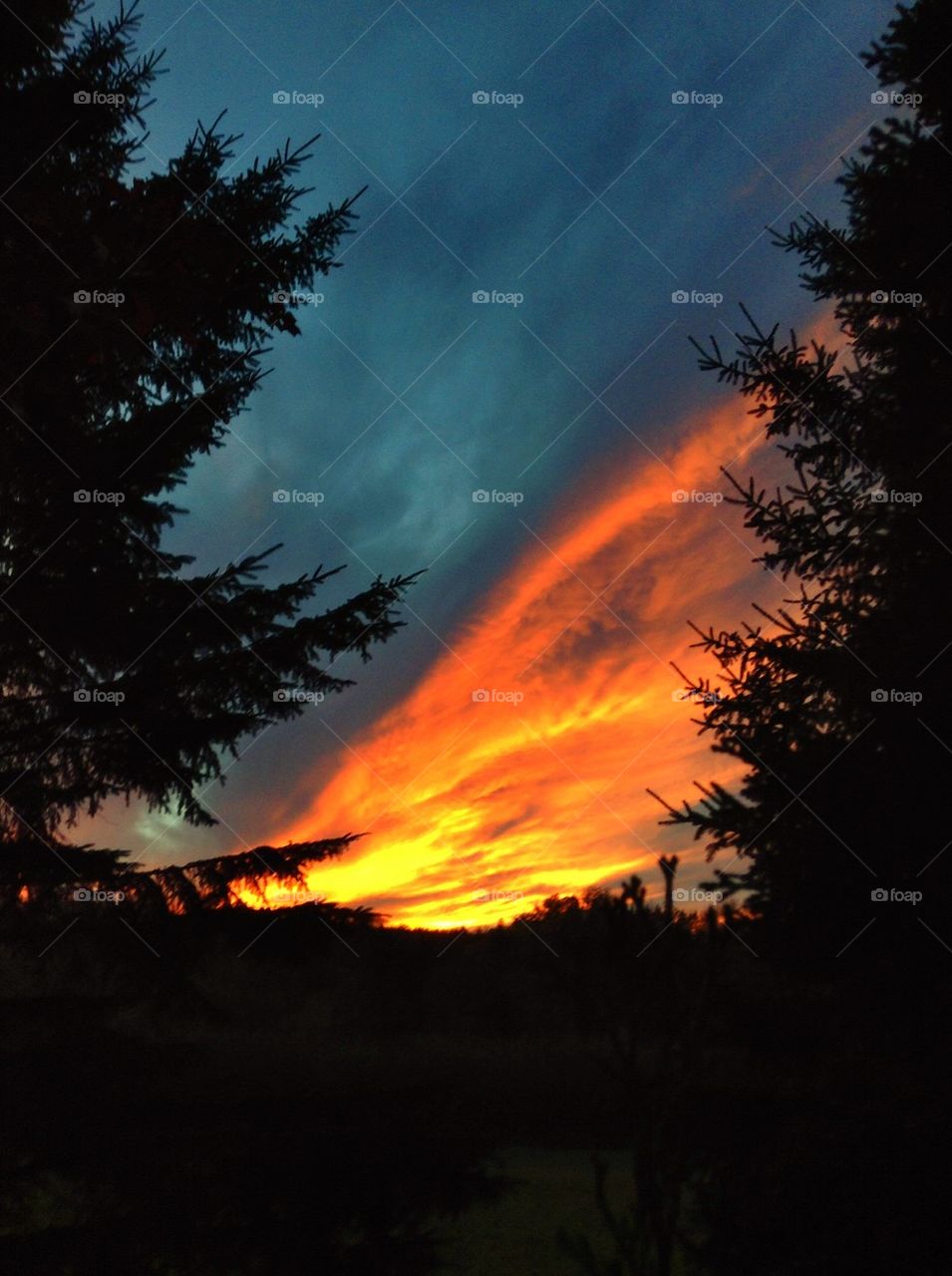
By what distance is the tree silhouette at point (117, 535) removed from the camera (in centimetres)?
728

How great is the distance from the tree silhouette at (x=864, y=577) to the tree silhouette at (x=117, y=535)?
152 inches

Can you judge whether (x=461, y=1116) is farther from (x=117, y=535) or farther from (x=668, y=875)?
(x=117, y=535)

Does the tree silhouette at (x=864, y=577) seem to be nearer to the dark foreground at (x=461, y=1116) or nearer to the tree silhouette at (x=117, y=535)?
the dark foreground at (x=461, y=1116)

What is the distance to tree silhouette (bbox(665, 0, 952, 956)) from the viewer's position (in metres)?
8.07

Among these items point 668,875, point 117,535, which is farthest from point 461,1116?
point 117,535

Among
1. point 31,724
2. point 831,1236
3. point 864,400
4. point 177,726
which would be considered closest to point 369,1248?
point 831,1236

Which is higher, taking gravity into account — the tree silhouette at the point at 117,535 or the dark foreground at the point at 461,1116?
the tree silhouette at the point at 117,535

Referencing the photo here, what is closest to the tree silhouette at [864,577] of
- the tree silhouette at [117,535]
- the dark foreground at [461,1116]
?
the dark foreground at [461,1116]

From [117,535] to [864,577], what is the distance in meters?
7.13

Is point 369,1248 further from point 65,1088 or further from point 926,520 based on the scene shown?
point 926,520

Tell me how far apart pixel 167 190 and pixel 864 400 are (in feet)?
23.0

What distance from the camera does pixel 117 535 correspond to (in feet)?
27.6

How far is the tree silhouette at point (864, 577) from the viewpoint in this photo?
8.07m

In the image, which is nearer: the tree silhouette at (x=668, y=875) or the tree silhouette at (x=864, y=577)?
the tree silhouette at (x=668, y=875)
